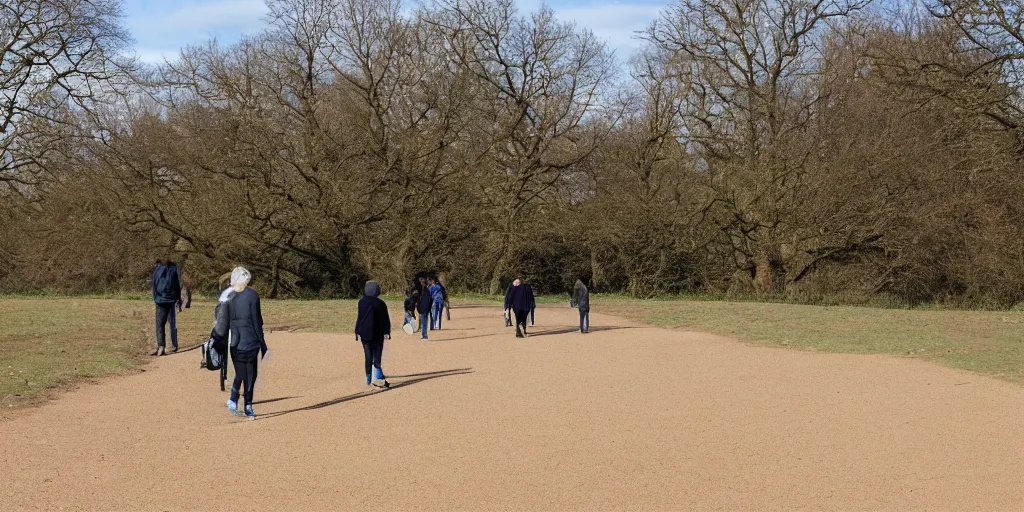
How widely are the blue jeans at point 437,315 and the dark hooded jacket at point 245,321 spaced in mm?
10324

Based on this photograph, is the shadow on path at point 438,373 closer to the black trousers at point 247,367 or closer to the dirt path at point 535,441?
the dirt path at point 535,441

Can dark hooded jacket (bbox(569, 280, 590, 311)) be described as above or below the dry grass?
above

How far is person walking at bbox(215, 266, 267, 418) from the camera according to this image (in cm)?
984

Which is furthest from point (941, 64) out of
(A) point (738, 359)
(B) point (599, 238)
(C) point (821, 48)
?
(A) point (738, 359)

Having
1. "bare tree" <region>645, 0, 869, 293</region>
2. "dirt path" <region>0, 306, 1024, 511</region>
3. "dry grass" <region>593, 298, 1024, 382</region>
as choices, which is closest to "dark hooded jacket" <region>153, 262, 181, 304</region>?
"dirt path" <region>0, 306, 1024, 511</region>

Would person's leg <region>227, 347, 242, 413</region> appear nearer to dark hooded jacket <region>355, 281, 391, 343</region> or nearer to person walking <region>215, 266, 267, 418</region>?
person walking <region>215, 266, 267, 418</region>

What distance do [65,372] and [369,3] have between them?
24593 mm

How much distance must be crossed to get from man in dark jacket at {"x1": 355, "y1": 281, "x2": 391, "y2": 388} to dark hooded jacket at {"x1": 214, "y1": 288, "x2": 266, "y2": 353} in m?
2.08

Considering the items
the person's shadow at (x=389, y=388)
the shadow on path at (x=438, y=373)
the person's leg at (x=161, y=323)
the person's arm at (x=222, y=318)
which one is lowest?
the person's shadow at (x=389, y=388)

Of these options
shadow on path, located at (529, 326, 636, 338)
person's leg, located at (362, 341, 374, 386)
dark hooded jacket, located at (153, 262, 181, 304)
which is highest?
dark hooded jacket, located at (153, 262, 181, 304)

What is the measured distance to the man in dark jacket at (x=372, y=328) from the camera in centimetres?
1195

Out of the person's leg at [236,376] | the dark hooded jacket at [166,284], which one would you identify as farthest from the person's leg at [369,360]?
the dark hooded jacket at [166,284]

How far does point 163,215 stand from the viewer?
32.4 m

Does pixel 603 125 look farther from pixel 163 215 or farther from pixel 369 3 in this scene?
pixel 163 215
